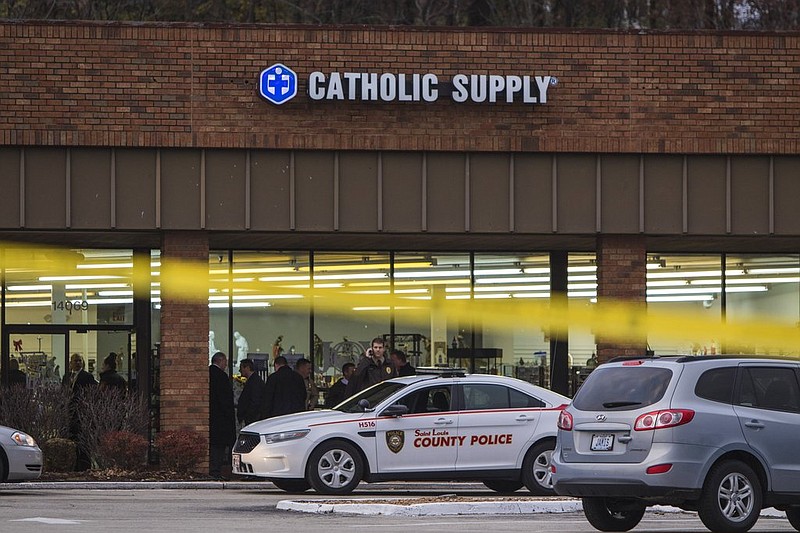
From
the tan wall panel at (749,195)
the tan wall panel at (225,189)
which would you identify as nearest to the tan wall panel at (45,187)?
the tan wall panel at (225,189)

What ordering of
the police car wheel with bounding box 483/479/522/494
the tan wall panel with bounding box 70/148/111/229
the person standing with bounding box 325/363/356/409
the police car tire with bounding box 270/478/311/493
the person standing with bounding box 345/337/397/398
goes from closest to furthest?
1. the police car tire with bounding box 270/478/311/493
2. the police car wheel with bounding box 483/479/522/494
3. the person standing with bounding box 345/337/397/398
4. the tan wall panel with bounding box 70/148/111/229
5. the person standing with bounding box 325/363/356/409

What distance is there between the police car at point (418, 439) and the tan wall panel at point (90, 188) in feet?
17.1

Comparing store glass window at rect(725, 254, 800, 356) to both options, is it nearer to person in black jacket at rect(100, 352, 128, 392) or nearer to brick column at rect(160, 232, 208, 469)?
brick column at rect(160, 232, 208, 469)

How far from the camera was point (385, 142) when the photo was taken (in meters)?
21.8

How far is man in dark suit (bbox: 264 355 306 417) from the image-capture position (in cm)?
2166

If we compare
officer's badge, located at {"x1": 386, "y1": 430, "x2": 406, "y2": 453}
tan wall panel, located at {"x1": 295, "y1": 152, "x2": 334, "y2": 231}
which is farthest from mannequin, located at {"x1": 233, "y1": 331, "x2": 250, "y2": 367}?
officer's badge, located at {"x1": 386, "y1": 430, "x2": 406, "y2": 453}

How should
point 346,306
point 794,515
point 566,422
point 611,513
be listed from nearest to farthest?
point 566,422
point 611,513
point 794,515
point 346,306

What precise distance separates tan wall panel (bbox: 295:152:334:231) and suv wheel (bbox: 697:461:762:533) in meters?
10.5

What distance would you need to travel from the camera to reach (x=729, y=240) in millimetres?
23375

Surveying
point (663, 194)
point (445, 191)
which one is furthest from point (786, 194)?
point (445, 191)

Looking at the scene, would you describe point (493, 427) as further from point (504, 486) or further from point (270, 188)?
point (270, 188)

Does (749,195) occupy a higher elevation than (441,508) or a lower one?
higher

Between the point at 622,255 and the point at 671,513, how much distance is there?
764cm

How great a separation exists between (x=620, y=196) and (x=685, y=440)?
34.3 feet
